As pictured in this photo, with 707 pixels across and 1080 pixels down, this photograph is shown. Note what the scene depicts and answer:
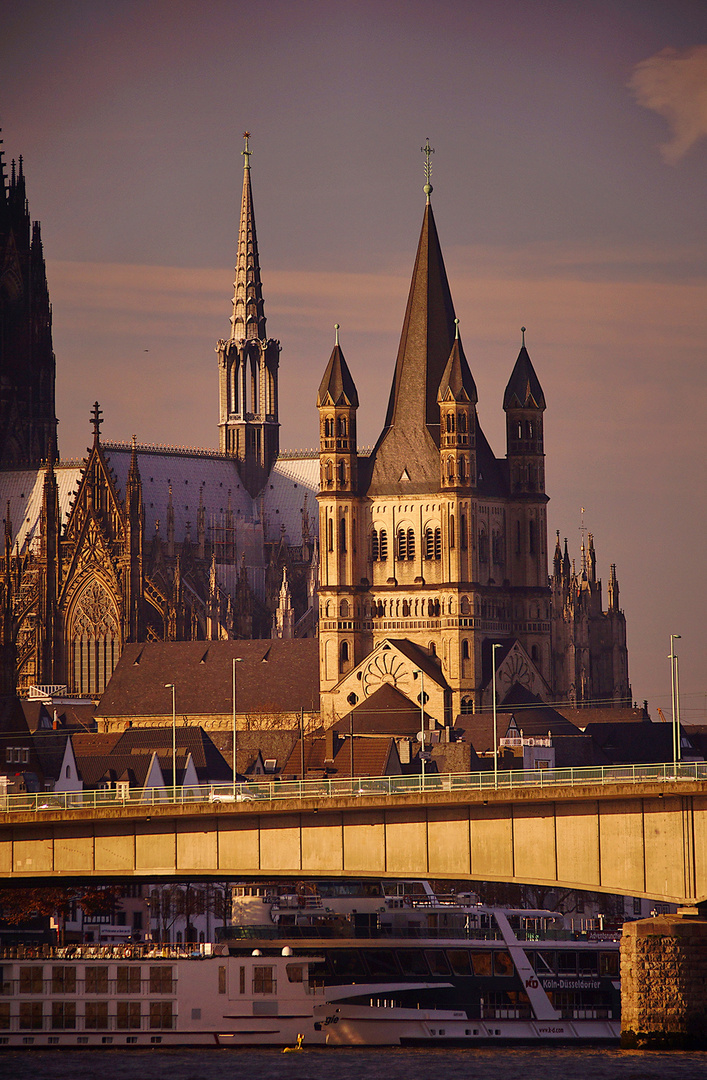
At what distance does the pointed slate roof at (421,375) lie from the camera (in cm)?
19188

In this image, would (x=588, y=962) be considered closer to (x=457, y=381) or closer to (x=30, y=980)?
(x=30, y=980)

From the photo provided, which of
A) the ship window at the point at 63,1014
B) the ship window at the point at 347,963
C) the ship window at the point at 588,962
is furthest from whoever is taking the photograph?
the ship window at the point at 588,962

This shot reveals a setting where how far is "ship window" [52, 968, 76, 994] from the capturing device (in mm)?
102750

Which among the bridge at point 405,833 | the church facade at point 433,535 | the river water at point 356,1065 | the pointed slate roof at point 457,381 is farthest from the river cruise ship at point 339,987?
the pointed slate roof at point 457,381

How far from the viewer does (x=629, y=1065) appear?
88750 millimetres

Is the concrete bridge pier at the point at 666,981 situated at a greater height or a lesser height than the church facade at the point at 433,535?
lesser

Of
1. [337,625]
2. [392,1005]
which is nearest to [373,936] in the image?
[392,1005]

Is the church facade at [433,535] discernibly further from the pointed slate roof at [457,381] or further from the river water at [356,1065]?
the river water at [356,1065]

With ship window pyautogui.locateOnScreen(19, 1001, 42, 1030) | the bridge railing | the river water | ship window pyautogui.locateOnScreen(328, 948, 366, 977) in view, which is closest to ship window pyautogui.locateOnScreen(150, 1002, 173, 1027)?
the river water

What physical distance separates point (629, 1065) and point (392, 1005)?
14759mm

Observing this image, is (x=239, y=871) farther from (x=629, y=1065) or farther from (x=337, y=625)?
(x=337, y=625)

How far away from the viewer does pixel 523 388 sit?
643 ft

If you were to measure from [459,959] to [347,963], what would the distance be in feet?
14.9

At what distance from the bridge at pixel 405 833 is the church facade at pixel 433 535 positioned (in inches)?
3508
